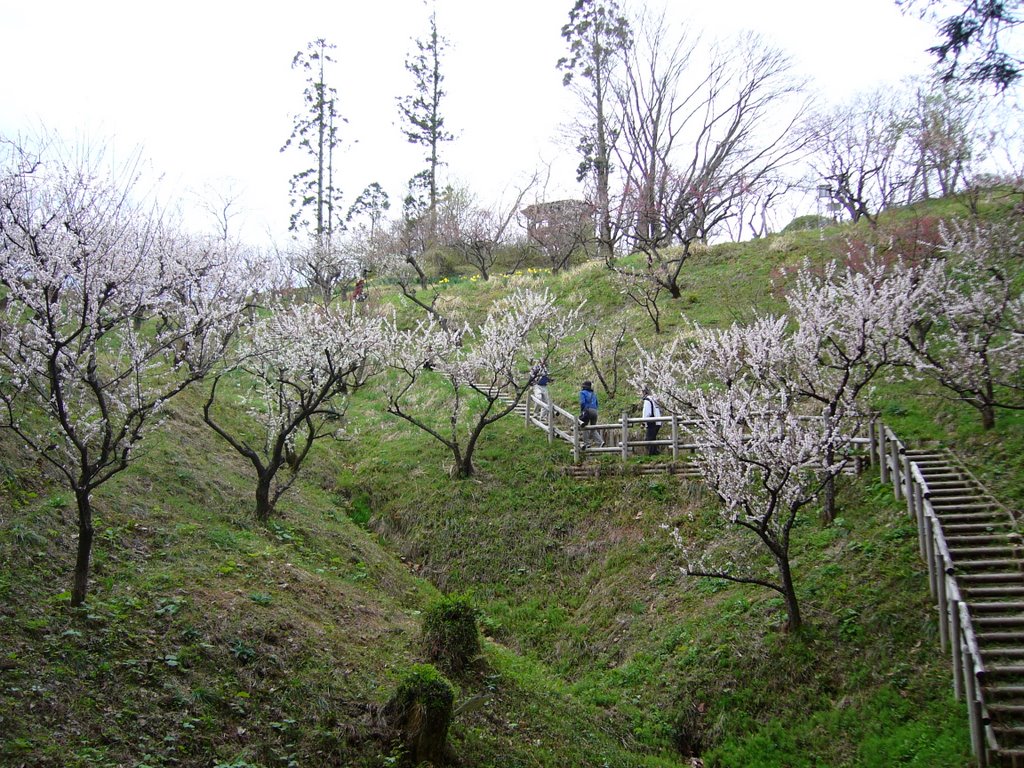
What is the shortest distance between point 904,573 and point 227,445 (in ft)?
46.0

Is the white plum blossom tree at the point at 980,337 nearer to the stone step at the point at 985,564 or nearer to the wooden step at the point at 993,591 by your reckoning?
the stone step at the point at 985,564

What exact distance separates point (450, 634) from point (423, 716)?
2.16 m

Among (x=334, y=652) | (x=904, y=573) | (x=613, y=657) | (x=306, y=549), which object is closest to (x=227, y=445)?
(x=306, y=549)

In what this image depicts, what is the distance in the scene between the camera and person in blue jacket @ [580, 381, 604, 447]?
17297 mm

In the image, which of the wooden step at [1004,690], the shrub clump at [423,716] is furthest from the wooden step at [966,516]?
the shrub clump at [423,716]

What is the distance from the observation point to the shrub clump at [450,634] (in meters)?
9.46

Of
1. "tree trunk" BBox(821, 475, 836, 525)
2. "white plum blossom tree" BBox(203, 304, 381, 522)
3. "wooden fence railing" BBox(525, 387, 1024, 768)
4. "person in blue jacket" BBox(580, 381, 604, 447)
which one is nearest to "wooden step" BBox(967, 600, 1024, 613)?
"wooden fence railing" BBox(525, 387, 1024, 768)

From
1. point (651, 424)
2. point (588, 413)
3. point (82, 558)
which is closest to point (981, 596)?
point (651, 424)

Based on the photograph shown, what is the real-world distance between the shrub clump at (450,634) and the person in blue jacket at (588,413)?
8.13 metres

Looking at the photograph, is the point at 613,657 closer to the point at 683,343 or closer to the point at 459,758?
the point at 459,758

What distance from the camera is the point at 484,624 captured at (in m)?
12.9

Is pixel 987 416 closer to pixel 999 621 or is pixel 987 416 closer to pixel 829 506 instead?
pixel 829 506

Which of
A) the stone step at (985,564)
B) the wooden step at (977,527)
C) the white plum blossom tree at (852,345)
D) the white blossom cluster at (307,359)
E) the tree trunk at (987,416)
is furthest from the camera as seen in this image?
the white blossom cluster at (307,359)

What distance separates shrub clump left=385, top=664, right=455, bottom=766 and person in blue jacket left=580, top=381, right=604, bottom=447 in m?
10.2
